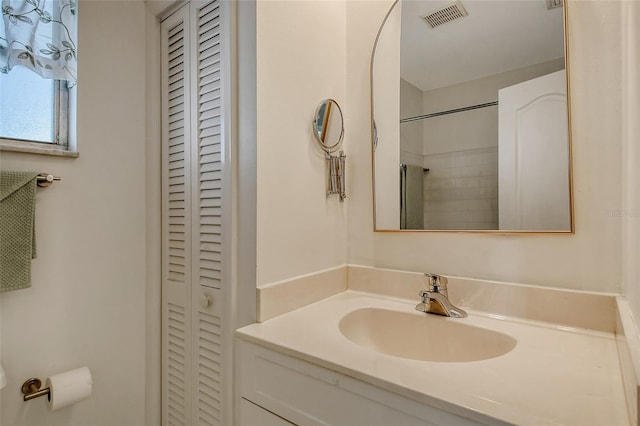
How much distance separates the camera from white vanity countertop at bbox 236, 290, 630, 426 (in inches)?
19.0

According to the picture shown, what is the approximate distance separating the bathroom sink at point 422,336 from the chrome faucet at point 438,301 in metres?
0.02

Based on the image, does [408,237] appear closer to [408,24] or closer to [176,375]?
[408,24]

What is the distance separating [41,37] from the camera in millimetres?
917

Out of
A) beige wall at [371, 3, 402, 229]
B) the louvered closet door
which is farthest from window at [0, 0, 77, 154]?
beige wall at [371, 3, 402, 229]

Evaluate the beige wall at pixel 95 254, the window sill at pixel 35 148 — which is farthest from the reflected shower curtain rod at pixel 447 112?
the window sill at pixel 35 148

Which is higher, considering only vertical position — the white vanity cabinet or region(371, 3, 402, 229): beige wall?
region(371, 3, 402, 229): beige wall

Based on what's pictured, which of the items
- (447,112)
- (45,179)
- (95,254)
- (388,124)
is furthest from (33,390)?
(447,112)

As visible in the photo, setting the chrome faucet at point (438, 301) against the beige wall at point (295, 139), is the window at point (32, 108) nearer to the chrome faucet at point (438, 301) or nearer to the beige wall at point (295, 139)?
the beige wall at point (295, 139)

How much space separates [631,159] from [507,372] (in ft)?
1.74

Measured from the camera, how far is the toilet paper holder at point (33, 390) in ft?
3.02

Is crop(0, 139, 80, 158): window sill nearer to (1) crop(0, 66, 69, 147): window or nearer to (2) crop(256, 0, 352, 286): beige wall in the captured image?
(1) crop(0, 66, 69, 147): window

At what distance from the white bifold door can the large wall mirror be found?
0.57 meters

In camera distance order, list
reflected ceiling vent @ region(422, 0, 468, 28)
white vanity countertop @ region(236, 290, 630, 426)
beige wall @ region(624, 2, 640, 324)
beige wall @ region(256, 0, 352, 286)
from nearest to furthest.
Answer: white vanity countertop @ region(236, 290, 630, 426), beige wall @ region(624, 2, 640, 324), beige wall @ region(256, 0, 352, 286), reflected ceiling vent @ region(422, 0, 468, 28)

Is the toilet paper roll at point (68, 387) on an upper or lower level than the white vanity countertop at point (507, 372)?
lower
